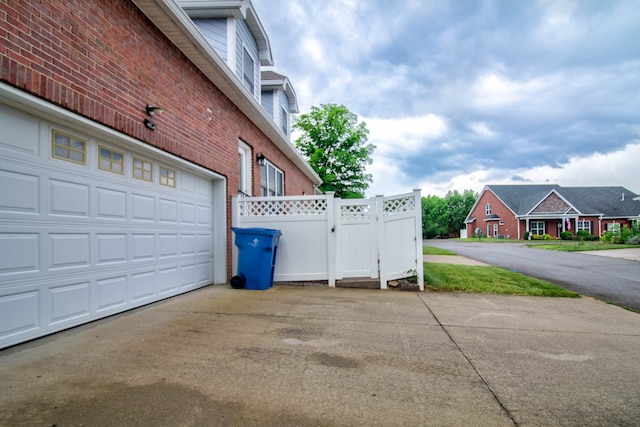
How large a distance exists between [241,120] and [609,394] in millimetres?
7782

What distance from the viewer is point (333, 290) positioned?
20.1 ft

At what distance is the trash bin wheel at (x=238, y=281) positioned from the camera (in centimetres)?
598

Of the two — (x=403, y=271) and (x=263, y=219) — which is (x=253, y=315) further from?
(x=403, y=271)

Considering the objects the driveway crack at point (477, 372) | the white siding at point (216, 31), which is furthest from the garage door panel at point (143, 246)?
the white siding at point (216, 31)

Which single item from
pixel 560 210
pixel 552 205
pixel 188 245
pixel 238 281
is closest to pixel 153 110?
pixel 188 245

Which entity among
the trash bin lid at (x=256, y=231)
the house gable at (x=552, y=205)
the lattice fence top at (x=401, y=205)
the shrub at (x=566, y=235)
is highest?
the house gable at (x=552, y=205)

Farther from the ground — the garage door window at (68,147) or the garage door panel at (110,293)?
the garage door window at (68,147)

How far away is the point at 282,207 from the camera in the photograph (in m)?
6.78

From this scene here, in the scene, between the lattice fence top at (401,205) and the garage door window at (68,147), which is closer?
the garage door window at (68,147)

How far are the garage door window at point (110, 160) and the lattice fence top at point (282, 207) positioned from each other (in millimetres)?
2853

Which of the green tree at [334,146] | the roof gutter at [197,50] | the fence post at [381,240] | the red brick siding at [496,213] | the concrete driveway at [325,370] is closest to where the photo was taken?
the concrete driveway at [325,370]

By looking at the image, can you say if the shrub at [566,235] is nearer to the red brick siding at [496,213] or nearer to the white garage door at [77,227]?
the red brick siding at [496,213]

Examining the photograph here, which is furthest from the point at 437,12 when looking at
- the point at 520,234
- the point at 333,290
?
the point at 520,234

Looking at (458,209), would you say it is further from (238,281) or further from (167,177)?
(167,177)
